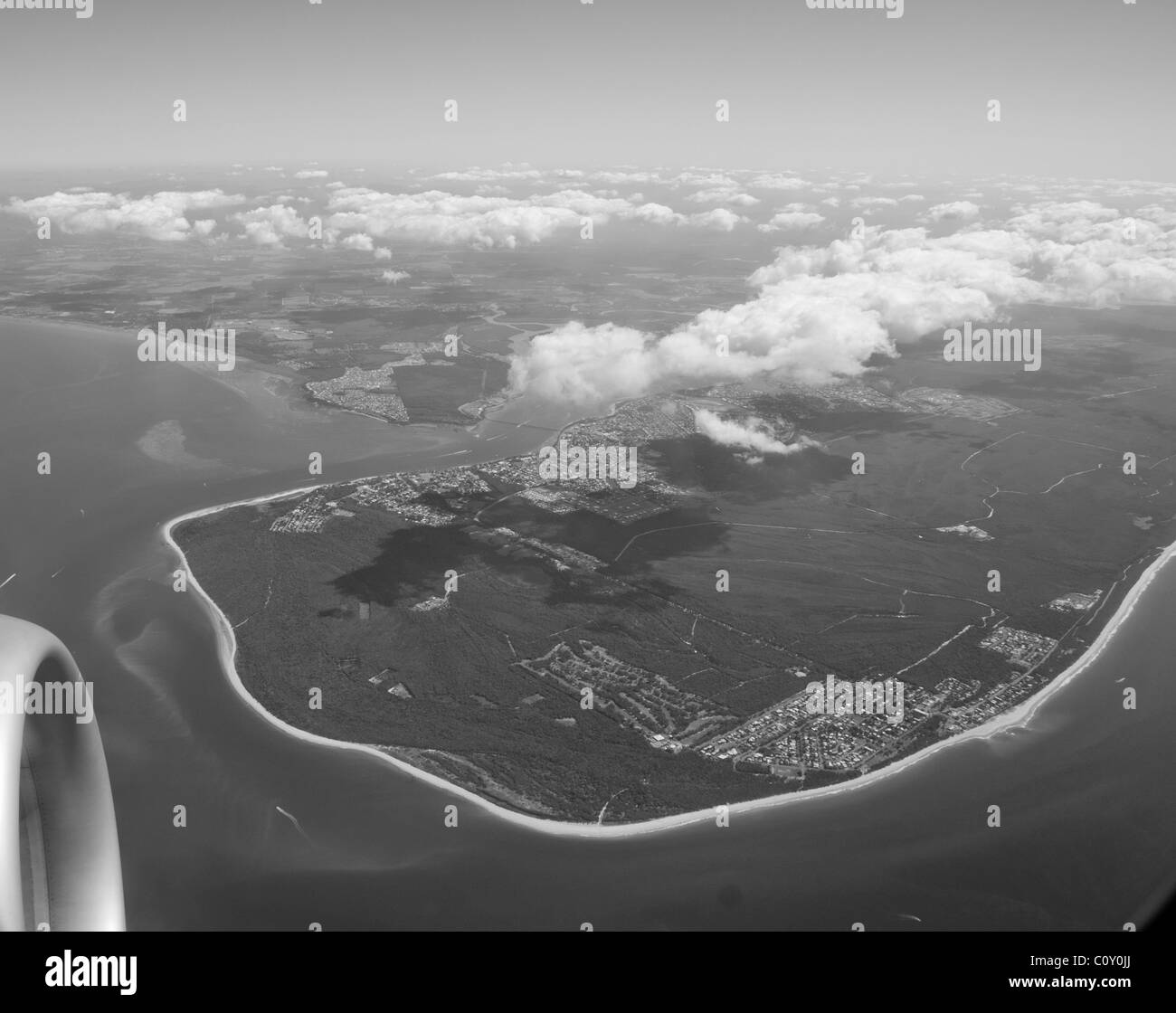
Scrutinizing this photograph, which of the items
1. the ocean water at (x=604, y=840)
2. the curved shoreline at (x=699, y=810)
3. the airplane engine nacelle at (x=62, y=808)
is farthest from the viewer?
the curved shoreline at (x=699, y=810)

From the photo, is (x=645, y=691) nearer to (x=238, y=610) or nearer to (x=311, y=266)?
(x=238, y=610)

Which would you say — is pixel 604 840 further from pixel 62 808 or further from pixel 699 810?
pixel 62 808

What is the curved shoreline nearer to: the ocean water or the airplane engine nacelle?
the ocean water

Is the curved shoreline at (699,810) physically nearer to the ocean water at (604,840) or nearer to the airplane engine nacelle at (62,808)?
the ocean water at (604,840)

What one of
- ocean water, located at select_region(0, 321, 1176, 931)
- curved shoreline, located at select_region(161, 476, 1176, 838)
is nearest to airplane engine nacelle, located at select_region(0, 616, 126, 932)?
ocean water, located at select_region(0, 321, 1176, 931)

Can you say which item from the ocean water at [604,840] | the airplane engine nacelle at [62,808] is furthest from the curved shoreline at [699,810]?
the airplane engine nacelle at [62,808]

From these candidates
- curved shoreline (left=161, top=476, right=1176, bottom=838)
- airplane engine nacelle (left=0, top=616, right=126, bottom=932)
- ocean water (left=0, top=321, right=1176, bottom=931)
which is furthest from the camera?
curved shoreline (left=161, top=476, right=1176, bottom=838)

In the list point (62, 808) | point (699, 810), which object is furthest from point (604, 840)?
point (62, 808)

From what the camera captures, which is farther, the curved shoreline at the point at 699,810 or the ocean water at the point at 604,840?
the curved shoreline at the point at 699,810
